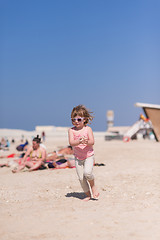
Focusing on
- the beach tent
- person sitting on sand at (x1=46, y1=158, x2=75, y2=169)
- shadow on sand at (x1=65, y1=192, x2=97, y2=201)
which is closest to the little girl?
shadow on sand at (x1=65, y1=192, x2=97, y2=201)

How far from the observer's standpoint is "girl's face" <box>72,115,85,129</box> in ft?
14.4

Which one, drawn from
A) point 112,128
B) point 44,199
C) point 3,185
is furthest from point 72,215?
point 112,128

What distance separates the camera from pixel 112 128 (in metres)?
48.8

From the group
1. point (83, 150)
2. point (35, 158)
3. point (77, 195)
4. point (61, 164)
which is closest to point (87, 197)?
point (77, 195)

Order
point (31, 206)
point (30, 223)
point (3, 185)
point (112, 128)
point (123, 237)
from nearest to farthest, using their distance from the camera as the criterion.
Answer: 1. point (123, 237)
2. point (30, 223)
3. point (31, 206)
4. point (3, 185)
5. point (112, 128)

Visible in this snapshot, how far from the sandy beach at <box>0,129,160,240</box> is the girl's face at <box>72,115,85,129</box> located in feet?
3.66

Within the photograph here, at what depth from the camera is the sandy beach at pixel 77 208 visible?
2.97 meters

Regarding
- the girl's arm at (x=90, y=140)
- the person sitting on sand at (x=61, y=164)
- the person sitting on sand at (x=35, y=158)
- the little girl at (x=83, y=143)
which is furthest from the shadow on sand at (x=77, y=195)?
the person sitting on sand at (x=61, y=164)

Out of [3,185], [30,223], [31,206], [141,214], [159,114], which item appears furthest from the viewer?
[159,114]

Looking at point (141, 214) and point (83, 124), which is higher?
point (83, 124)

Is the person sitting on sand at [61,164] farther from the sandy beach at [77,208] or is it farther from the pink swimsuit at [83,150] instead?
the pink swimsuit at [83,150]

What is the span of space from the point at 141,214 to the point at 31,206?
5.01ft

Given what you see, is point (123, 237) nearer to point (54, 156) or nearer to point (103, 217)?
point (103, 217)

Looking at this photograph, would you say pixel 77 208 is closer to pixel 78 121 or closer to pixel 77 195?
pixel 77 195
